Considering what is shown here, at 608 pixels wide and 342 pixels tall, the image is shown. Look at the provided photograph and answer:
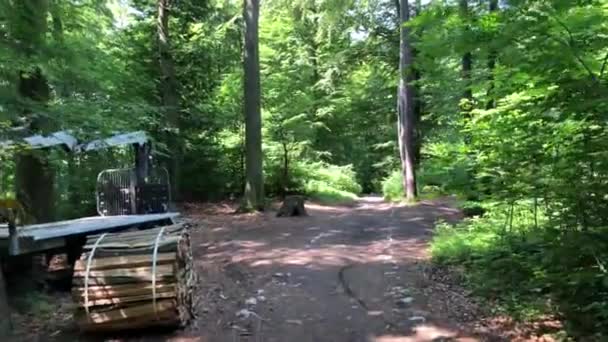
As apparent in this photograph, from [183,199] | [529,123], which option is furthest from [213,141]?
[529,123]

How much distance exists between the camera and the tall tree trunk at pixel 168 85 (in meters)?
18.2

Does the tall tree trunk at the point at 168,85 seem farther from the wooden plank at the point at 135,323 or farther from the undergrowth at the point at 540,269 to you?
the wooden plank at the point at 135,323

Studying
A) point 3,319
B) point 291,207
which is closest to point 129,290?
point 3,319

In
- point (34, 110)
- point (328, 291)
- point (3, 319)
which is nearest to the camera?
point (3, 319)

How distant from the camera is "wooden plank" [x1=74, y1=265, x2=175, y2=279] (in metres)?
5.48

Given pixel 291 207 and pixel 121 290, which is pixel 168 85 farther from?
pixel 121 290

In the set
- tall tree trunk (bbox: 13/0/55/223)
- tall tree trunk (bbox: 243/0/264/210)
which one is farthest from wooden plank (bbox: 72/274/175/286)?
tall tree trunk (bbox: 243/0/264/210)

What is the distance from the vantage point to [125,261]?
221 inches

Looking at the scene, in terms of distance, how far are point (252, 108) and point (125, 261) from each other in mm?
10806

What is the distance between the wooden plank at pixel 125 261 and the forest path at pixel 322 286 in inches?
31.2

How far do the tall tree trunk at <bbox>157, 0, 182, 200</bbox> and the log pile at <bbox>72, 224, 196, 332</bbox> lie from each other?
41.5ft

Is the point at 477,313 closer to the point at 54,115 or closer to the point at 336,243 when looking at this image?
the point at 336,243

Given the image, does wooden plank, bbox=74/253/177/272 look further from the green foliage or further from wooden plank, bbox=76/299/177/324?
the green foliage

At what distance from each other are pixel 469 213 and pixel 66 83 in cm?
903
